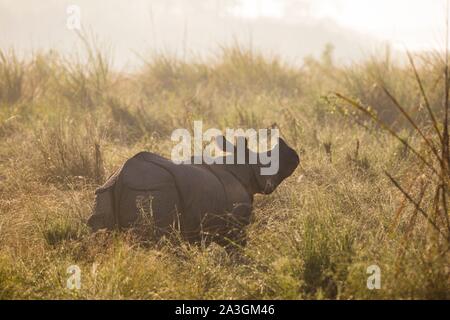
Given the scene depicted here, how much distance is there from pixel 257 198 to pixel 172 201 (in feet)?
3.57

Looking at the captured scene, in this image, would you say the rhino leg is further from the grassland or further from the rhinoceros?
the grassland

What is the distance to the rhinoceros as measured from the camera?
360cm

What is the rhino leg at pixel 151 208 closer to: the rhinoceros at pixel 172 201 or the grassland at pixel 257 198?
the rhinoceros at pixel 172 201

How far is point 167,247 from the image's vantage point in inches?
141

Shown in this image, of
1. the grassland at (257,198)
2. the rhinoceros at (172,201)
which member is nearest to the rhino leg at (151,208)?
the rhinoceros at (172,201)

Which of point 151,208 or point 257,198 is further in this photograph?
point 257,198

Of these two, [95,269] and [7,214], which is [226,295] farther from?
[7,214]

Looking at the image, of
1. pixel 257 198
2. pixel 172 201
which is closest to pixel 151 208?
pixel 172 201

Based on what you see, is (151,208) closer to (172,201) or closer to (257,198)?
(172,201)

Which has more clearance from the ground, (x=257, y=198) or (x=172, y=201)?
(x=172, y=201)

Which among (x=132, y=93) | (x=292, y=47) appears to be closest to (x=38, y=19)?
(x=292, y=47)

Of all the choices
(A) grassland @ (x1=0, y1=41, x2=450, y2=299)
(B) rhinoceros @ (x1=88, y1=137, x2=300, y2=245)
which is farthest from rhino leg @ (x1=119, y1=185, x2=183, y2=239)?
(A) grassland @ (x1=0, y1=41, x2=450, y2=299)

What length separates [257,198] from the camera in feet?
15.0

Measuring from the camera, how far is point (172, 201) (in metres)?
3.61
